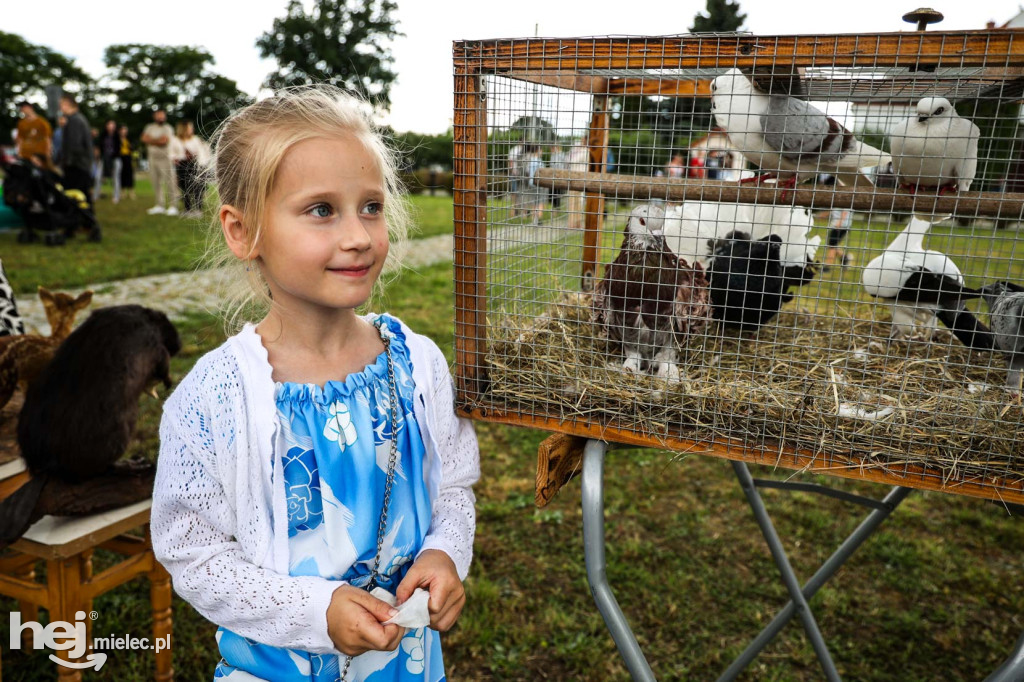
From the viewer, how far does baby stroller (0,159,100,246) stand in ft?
29.4

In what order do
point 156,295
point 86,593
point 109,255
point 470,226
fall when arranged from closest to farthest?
point 470,226 < point 86,593 < point 156,295 < point 109,255

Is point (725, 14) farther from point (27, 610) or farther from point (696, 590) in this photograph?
point (27, 610)

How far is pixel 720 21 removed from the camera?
25.1 meters

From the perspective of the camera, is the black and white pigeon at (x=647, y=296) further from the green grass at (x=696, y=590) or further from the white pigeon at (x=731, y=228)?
the green grass at (x=696, y=590)

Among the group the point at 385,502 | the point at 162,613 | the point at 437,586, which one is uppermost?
the point at 385,502

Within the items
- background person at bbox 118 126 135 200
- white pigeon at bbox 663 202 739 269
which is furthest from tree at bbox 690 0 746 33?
white pigeon at bbox 663 202 739 269

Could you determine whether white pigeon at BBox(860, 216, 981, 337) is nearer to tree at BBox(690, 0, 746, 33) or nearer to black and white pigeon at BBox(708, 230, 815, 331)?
black and white pigeon at BBox(708, 230, 815, 331)

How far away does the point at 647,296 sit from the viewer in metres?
1.79

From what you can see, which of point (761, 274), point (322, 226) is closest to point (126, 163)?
point (322, 226)

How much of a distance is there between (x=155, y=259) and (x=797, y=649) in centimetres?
796

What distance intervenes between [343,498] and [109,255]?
27.9ft

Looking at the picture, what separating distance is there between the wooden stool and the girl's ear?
3.70 ft

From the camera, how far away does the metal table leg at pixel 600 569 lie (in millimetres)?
1315

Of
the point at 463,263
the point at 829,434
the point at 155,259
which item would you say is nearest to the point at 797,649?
the point at 829,434
